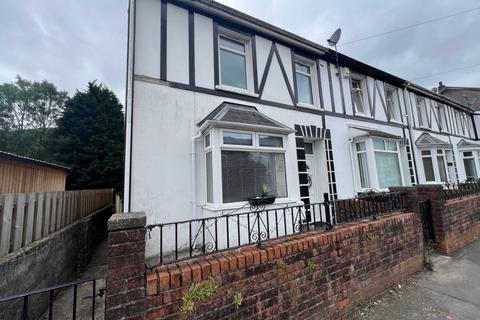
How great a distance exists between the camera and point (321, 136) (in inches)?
306

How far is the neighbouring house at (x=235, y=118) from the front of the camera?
4.91 metres

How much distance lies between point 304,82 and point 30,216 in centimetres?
835

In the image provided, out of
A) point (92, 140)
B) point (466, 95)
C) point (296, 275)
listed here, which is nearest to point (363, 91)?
point (296, 275)

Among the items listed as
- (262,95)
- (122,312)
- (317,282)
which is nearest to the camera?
(122,312)

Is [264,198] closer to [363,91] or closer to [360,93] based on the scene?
[360,93]

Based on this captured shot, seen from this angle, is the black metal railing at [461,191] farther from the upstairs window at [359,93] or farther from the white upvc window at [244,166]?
the white upvc window at [244,166]

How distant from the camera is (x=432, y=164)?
11.4 metres

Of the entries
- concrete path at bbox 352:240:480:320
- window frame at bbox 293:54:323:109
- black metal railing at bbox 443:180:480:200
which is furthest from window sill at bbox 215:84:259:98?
black metal railing at bbox 443:180:480:200

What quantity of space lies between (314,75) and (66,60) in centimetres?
2832

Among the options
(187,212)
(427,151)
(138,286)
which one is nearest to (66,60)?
(187,212)

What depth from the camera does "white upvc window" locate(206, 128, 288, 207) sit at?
16.3 feet

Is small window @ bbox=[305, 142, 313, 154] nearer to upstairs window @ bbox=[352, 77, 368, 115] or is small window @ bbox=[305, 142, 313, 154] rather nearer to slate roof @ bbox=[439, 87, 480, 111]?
upstairs window @ bbox=[352, 77, 368, 115]

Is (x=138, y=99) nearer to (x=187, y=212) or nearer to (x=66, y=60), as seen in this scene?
(x=187, y=212)

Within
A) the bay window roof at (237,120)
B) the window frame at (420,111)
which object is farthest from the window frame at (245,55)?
the window frame at (420,111)
